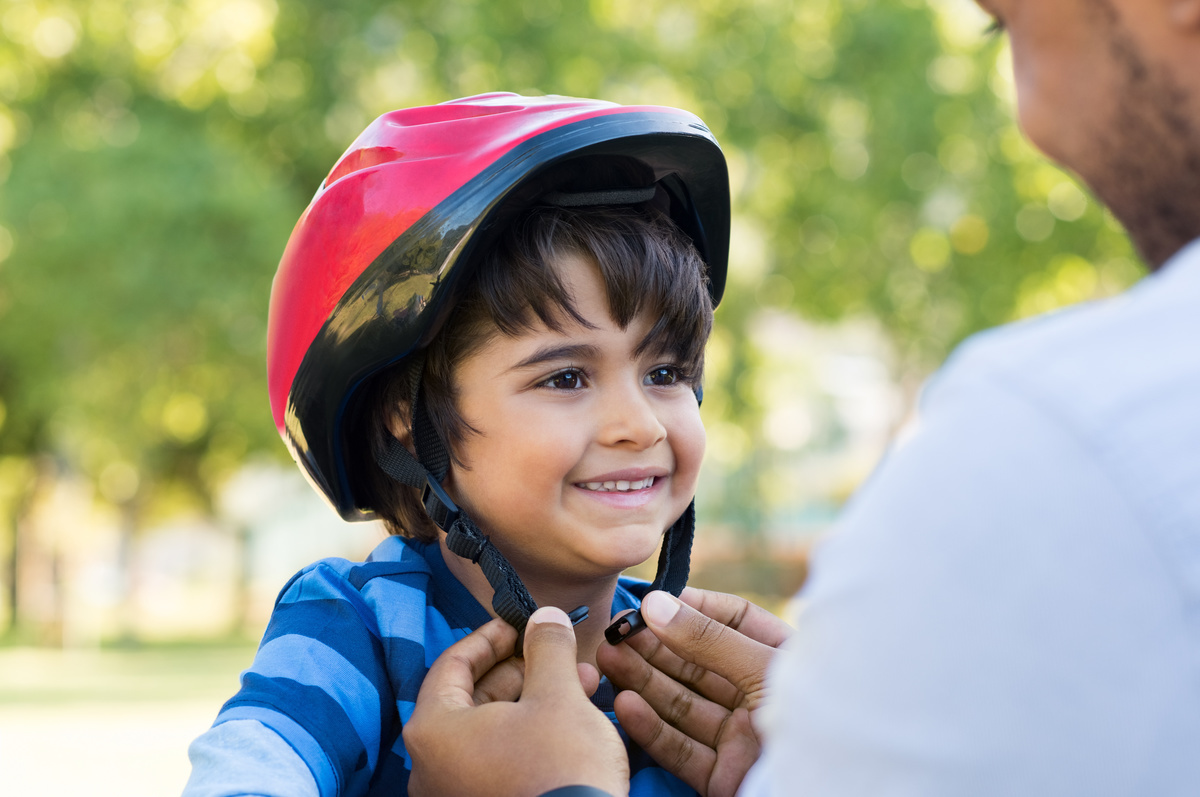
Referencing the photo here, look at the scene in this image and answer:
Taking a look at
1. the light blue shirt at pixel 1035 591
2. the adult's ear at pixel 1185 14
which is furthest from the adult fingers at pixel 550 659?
the adult's ear at pixel 1185 14

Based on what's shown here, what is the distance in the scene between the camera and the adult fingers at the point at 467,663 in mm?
1852

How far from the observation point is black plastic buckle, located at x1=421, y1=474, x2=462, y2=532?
90.7 inches

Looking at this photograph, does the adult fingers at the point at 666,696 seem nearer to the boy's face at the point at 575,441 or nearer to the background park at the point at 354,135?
the boy's face at the point at 575,441

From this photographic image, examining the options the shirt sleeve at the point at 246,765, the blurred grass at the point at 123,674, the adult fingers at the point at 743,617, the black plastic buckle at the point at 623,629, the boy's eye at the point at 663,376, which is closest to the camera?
the shirt sleeve at the point at 246,765

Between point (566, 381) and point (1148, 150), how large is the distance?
1.45 metres

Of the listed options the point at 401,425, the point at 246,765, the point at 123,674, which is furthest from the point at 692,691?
the point at 123,674

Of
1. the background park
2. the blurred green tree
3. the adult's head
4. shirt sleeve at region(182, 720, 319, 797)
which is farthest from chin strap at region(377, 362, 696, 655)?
the blurred green tree

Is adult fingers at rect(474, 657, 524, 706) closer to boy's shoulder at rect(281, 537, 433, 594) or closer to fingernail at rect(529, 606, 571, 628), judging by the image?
fingernail at rect(529, 606, 571, 628)

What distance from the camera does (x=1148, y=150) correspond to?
38.7 inches

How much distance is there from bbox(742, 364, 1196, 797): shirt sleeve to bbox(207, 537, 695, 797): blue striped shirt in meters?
1.25

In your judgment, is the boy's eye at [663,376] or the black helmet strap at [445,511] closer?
the black helmet strap at [445,511]

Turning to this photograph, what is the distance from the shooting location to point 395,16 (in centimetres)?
1727

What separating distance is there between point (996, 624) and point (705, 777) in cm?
129

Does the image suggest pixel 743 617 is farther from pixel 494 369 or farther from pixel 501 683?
pixel 494 369
